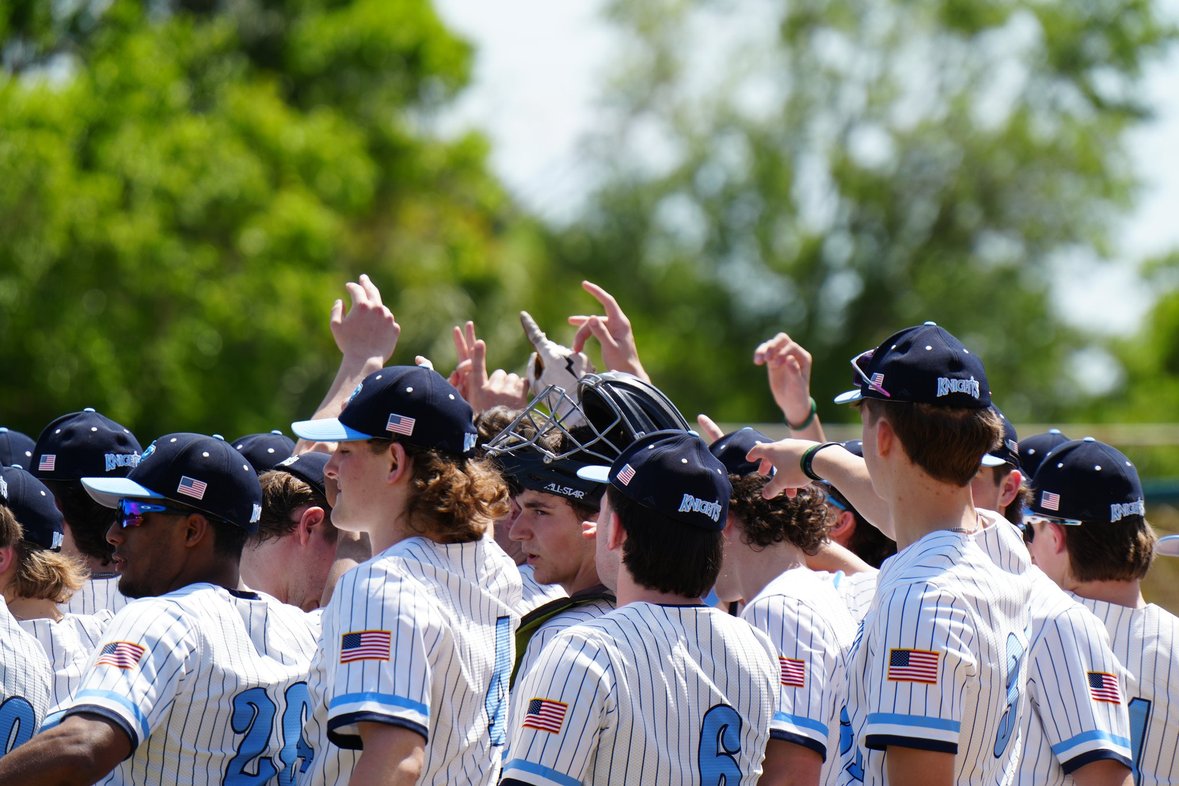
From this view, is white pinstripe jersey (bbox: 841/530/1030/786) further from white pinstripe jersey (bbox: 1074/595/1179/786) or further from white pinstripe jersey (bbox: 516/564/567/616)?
white pinstripe jersey (bbox: 516/564/567/616)

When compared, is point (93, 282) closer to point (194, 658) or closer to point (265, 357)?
point (265, 357)

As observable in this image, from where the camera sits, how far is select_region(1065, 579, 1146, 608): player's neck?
17.0 feet

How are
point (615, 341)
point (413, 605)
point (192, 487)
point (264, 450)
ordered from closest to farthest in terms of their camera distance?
point (413, 605), point (192, 487), point (264, 450), point (615, 341)

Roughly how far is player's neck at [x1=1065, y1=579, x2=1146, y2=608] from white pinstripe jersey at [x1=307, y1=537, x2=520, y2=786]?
2185mm

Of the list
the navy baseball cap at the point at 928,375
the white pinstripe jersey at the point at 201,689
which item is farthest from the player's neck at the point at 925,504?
the white pinstripe jersey at the point at 201,689

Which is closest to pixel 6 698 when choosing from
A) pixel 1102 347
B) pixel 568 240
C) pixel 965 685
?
pixel 965 685

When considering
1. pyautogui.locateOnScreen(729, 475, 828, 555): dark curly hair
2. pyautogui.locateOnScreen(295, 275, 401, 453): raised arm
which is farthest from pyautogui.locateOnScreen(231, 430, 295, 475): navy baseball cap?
pyautogui.locateOnScreen(729, 475, 828, 555): dark curly hair

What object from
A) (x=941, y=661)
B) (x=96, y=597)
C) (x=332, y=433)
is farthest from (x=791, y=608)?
(x=96, y=597)

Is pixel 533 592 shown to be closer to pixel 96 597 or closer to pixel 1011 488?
pixel 96 597

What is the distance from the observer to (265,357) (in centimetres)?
2223

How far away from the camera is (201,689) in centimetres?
414

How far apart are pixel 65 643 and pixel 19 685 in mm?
377

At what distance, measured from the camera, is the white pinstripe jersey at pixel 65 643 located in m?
4.68

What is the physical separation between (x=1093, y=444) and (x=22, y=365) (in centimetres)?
1767
